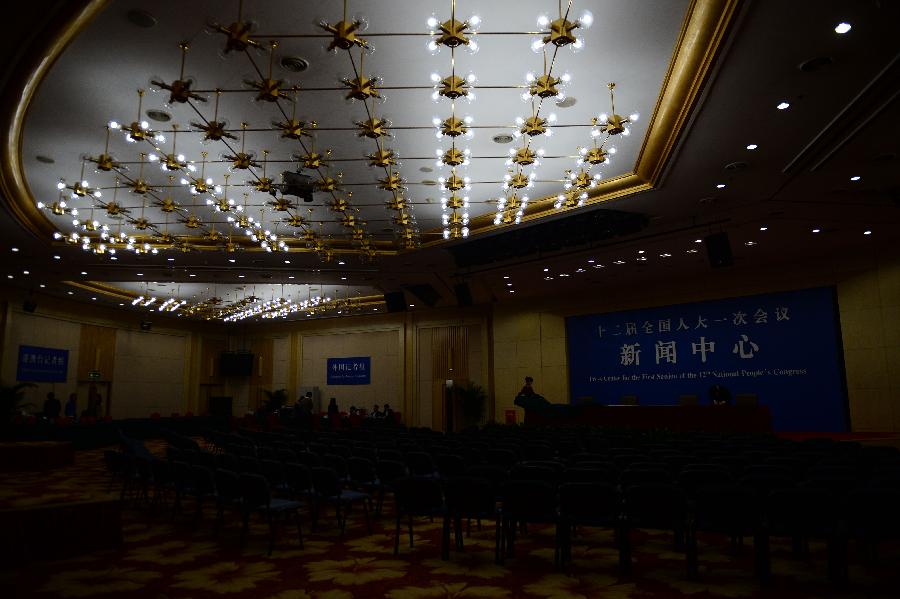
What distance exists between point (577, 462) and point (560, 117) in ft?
15.1

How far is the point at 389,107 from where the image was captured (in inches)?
306

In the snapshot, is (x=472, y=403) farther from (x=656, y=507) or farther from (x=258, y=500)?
(x=656, y=507)

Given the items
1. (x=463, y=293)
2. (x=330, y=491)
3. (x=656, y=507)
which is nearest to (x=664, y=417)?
(x=463, y=293)

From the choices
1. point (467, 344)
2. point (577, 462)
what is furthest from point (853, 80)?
point (467, 344)

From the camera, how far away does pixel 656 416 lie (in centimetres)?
1363

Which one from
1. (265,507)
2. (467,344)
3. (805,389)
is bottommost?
(265,507)

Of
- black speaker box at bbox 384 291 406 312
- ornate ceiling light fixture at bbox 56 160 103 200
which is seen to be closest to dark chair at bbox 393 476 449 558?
ornate ceiling light fixture at bbox 56 160 103 200

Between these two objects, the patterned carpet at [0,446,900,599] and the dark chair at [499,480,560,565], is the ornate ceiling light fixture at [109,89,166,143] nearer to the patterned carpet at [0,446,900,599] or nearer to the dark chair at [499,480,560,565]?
the patterned carpet at [0,446,900,599]

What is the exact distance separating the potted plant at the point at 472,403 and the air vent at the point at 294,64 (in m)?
14.9

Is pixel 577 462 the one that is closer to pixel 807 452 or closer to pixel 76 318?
pixel 807 452

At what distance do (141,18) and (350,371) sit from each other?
19277 mm

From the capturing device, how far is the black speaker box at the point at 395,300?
1881cm

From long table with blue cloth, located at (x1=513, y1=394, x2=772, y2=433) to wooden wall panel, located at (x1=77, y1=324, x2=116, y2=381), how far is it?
15146 millimetres

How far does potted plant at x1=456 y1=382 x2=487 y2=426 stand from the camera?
20234 millimetres
